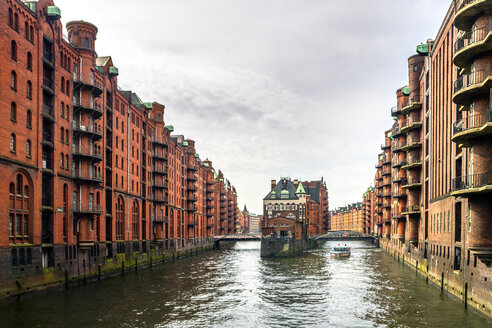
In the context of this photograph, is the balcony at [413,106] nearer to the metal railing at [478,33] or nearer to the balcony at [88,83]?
the metal railing at [478,33]

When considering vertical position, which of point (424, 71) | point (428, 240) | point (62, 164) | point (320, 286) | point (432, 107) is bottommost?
point (320, 286)

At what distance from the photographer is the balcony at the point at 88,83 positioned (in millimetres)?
55500

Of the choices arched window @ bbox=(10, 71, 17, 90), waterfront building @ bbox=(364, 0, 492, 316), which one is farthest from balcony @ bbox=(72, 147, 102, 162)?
waterfront building @ bbox=(364, 0, 492, 316)

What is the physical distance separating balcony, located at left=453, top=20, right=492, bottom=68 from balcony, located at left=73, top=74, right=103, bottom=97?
38.6 m

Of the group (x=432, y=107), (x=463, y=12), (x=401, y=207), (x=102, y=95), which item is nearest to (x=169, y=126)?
(x=102, y=95)

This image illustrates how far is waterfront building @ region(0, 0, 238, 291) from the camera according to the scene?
140 feet

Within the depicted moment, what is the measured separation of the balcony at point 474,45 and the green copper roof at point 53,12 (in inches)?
1446

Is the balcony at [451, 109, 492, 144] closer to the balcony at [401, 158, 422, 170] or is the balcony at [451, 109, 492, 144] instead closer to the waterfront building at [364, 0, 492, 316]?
the waterfront building at [364, 0, 492, 316]

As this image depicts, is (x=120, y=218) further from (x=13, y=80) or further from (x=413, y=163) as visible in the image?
(x=413, y=163)

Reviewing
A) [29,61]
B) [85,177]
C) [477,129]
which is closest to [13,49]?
[29,61]

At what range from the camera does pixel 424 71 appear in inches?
2630

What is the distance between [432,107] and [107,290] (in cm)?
4141

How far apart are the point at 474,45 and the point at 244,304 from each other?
26741mm

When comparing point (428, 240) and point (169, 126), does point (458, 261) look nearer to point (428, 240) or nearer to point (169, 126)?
point (428, 240)
